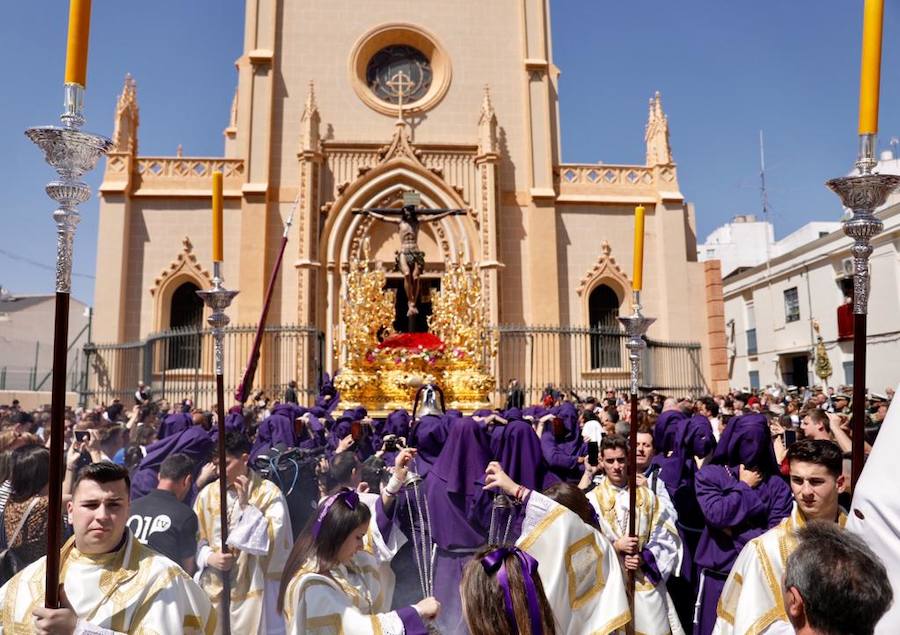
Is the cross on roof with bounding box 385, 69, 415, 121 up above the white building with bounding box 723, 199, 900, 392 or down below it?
above

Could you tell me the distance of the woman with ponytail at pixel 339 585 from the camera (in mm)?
2754

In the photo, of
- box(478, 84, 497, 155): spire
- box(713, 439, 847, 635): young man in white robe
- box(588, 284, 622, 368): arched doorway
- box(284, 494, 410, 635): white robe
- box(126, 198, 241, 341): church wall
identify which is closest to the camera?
box(284, 494, 410, 635): white robe

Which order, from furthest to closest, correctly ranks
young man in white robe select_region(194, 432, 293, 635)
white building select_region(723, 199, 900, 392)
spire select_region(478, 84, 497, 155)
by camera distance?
white building select_region(723, 199, 900, 392) → spire select_region(478, 84, 497, 155) → young man in white robe select_region(194, 432, 293, 635)

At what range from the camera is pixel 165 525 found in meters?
3.76

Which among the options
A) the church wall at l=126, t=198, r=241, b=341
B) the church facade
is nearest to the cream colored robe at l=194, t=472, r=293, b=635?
the church facade

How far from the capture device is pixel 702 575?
4.16 m

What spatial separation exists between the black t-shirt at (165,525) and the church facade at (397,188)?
14.4m

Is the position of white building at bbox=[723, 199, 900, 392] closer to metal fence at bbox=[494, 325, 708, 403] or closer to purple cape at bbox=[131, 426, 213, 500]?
metal fence at bbox=[494, 325, 708, 403]

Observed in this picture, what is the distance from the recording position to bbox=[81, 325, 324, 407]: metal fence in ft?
58.0

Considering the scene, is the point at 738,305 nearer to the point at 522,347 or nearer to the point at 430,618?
the point at 522,347

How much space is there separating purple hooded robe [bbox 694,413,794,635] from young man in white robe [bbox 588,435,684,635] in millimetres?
207

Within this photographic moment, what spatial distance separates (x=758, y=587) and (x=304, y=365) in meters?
16.0

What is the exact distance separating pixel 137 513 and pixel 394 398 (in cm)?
707

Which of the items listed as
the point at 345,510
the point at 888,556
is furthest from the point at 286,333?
the point at 888,556
